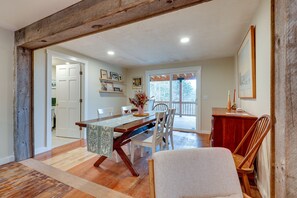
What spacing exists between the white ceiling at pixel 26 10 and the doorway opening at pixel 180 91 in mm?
3588

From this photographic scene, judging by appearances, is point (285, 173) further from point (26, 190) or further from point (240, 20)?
point (26, 190)

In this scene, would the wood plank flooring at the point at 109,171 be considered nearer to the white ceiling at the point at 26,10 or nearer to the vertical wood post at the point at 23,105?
the vertical wood post at the point at 23,105

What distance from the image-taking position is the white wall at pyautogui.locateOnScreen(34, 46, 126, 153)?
9.37 feet

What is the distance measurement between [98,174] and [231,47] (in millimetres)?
3576

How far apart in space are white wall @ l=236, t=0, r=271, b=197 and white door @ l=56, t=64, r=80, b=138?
12.3 ft

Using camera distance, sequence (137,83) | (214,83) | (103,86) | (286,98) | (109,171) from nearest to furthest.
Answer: (286,98), (109,171), (214,83), (103,86), (137,83)

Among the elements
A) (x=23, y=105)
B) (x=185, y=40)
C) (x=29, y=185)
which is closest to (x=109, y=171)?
(x=29, y=185)

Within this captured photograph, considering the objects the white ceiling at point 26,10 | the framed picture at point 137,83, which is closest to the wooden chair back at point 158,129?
the white ceiling at point 26,10

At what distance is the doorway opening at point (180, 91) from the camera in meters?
4.65

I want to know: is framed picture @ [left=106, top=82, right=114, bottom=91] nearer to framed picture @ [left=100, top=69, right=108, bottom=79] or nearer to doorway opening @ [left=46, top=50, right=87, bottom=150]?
framed picture @ [left=100, top=69, right=108, bottom=79]

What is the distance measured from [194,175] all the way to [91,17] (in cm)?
174

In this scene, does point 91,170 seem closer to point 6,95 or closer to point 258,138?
point 6,95

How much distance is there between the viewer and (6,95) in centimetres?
243

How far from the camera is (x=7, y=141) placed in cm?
245
